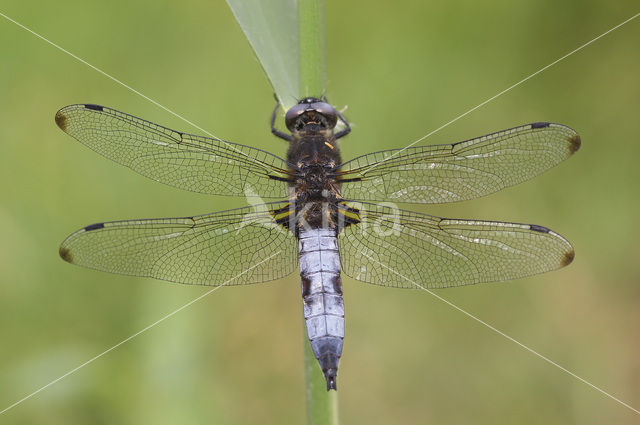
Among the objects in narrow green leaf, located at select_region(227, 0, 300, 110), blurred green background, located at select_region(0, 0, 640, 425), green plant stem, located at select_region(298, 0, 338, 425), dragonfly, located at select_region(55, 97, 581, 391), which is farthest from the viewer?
blurred green background, located at select_region(0, 0, 640, 425)

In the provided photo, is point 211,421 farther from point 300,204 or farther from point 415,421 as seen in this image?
point 415,421

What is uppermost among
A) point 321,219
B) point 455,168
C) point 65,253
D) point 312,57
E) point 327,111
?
point 327,111

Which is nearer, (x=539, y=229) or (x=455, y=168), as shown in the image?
(x=539, y=229)

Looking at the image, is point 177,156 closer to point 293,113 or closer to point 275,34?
point 293,113

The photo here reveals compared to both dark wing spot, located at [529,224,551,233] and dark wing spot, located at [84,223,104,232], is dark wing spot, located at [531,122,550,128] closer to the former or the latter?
dark wing spot, located at [529,224,551,233]

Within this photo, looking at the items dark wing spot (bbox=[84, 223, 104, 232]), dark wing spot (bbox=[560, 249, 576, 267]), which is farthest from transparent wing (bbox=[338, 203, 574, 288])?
dark wing spot (bbox=[84, 223, 104, 232])

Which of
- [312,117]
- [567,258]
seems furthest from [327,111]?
[567,258]
